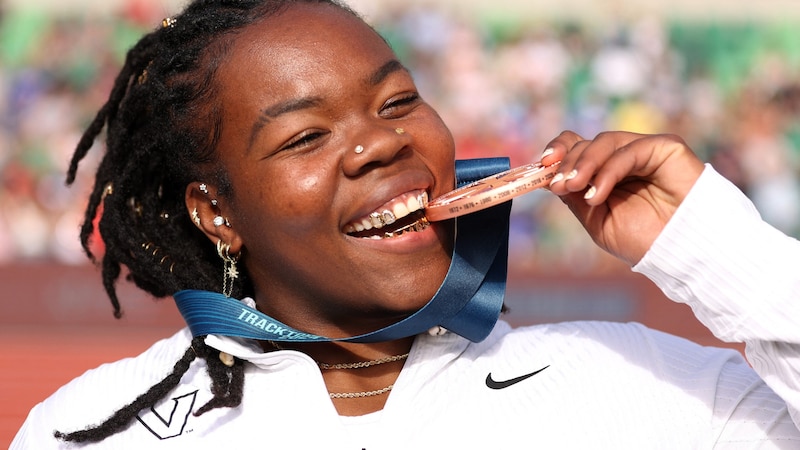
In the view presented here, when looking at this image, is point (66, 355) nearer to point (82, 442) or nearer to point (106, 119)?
point (106, 119)

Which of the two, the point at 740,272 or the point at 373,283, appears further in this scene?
the point at 373,283

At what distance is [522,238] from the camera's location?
8.13 metres

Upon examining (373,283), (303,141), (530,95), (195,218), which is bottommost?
(373,283)

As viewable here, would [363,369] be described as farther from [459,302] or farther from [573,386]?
[573,386]

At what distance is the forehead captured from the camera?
6.97ft

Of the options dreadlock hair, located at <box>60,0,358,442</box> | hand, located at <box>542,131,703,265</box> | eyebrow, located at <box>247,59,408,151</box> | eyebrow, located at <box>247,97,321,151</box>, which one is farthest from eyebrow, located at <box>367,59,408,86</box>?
hand, located at <box>542,131,703,265</box>

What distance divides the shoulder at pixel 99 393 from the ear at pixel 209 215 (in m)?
0.26

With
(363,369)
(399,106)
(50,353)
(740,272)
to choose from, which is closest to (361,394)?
(363,369)

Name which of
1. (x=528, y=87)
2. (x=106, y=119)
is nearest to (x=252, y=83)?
(x=106, y=119)

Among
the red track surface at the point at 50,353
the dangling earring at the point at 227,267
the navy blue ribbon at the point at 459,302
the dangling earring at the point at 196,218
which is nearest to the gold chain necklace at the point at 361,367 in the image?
Result: the navy blue ribbon at the point at 459,302

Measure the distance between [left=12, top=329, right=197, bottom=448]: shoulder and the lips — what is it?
568mm

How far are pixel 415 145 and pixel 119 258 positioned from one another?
95cm

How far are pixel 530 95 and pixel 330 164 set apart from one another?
23.0 feet

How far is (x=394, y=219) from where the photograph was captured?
6.68ft
